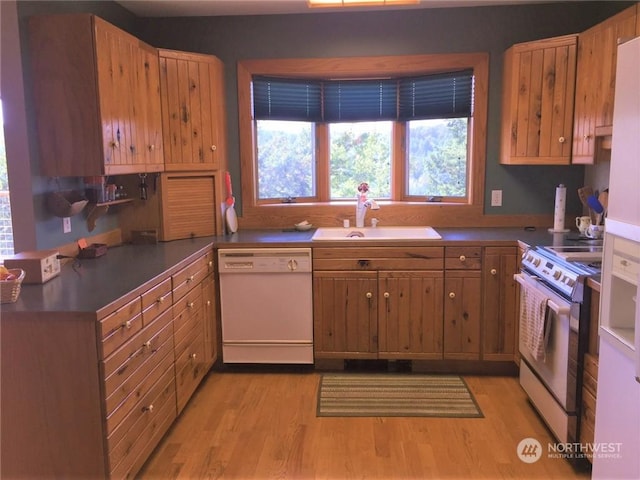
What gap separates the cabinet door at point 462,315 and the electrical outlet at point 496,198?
30.5 inches

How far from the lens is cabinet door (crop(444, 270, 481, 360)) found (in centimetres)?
346

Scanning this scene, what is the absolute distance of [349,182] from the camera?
428 centimetres

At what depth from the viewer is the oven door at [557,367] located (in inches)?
97.3

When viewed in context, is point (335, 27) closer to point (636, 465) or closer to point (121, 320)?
point (121, 320)

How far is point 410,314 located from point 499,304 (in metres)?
0.58

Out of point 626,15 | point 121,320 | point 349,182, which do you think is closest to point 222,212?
point 349,182

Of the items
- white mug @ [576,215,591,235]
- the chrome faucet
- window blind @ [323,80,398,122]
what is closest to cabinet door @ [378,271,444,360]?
the chrome faucet

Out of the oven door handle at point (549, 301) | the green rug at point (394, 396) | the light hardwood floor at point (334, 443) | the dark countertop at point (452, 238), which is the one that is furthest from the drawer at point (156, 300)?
the oven door handle at point (549, 301)

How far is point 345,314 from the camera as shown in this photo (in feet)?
11.7

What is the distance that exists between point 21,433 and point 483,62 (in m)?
3.59

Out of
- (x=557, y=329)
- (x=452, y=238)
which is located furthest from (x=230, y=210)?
(x=557, y=329)

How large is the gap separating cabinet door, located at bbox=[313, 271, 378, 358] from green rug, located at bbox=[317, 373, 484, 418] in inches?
7.3

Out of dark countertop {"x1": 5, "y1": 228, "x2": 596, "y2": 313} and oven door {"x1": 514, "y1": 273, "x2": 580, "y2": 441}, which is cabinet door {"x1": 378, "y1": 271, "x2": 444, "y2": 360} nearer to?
dark countertop {"x1": 5, "y1": 228, "x2": 596, "y2": 313}

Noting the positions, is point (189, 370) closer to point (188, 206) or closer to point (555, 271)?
point (188, 206)
